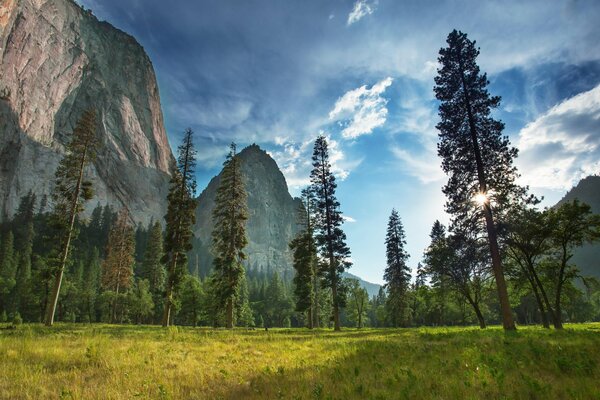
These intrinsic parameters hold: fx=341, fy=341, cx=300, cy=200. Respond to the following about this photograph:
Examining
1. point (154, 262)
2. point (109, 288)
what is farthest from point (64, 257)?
point (109, 288)

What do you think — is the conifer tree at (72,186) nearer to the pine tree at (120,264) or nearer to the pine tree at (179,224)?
the pine tree at (179,224)

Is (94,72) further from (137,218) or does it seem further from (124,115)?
(137,218)

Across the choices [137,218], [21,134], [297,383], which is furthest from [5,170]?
[297,383]

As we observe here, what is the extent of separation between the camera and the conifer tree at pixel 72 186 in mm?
25312

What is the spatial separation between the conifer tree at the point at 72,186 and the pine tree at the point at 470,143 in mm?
26288

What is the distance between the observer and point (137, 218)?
146625 mm

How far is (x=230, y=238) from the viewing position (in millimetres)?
32312

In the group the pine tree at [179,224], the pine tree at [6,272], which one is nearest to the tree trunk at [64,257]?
the pine tree at [179,224]

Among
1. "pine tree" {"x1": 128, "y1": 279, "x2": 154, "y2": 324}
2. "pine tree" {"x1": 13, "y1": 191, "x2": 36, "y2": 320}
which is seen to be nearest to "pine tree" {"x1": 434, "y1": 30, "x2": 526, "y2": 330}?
"pine tree" {"x1": 128, "y1": 279, "x2": 154, "y2": 324}

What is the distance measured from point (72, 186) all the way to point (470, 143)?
29073 millimetres

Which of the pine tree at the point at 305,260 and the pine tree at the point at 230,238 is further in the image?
the pine tree at the point at 305,260

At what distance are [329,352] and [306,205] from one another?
31.5m

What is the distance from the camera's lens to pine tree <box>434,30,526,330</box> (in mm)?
19188

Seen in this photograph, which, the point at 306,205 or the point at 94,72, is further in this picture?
the point at 94,72
